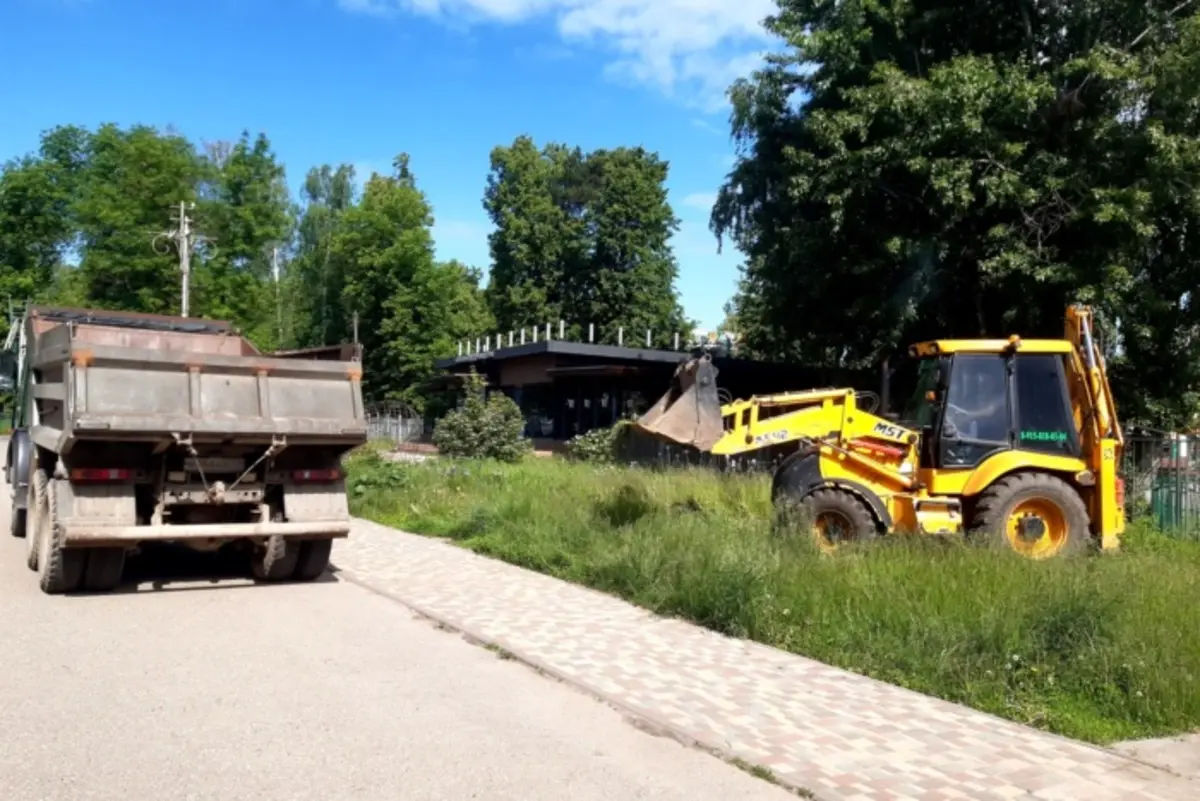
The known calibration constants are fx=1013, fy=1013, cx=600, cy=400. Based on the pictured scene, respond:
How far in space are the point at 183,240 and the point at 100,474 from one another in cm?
3237

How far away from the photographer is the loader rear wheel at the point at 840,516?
1055 cm

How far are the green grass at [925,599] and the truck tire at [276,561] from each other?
2586 millimetres

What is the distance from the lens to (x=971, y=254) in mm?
19531

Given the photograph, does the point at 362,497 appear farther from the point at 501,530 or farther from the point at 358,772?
the point at 358,772

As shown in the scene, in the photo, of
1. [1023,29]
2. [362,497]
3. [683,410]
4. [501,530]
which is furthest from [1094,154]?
[362,497]

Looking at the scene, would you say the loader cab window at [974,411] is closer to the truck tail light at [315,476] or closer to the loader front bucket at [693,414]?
the loader front bucket at [693,414]

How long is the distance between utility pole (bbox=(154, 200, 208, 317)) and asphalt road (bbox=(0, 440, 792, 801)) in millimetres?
31604

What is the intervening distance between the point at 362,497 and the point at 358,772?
496 inches

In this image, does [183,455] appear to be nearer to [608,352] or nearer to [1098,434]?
[1098,434]

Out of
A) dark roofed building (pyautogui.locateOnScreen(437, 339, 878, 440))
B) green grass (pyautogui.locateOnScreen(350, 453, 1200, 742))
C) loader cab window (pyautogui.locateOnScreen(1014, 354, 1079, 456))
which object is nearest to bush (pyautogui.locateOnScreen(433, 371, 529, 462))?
dark roofed building (pyautogui.locateOnScreen(437, 339, 878, 440))

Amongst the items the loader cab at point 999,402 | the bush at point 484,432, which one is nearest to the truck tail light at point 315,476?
the loader cab at point 999,402

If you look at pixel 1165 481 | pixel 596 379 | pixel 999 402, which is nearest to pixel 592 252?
pixel 596 379

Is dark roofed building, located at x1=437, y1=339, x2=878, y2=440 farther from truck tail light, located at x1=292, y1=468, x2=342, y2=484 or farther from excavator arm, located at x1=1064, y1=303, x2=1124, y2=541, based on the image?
truck tail light, located at x1=292, y1=468, x2=342, y2=484

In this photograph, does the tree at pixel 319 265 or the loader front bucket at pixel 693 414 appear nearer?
the loader front bucket at pixel 693 414
